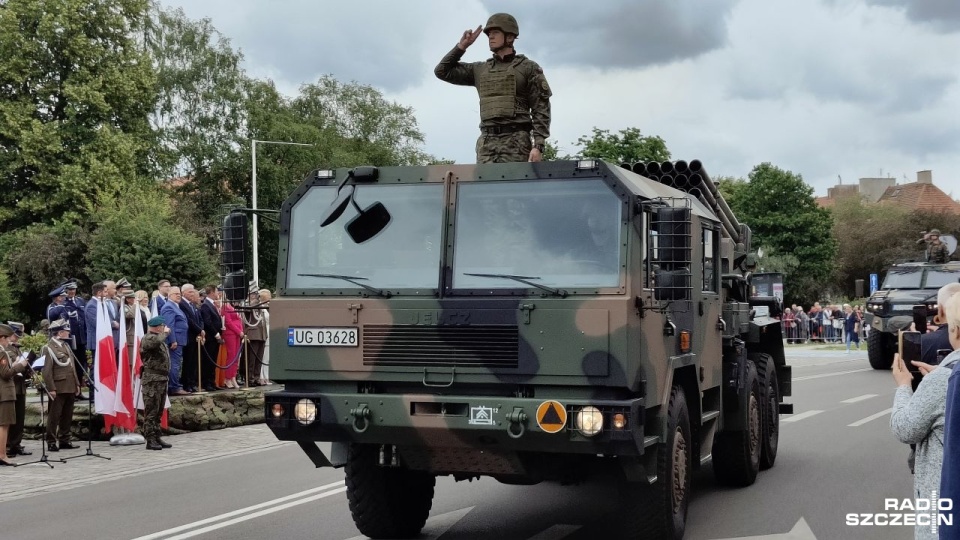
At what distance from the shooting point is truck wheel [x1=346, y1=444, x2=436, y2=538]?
7.90m

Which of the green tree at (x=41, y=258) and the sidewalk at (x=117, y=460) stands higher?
the green tree at (x=41, y=258)

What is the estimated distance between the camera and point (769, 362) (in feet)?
37.0

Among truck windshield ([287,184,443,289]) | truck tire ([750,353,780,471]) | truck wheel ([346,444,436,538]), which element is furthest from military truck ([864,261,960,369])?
truck windshield ([287,184,443,289])

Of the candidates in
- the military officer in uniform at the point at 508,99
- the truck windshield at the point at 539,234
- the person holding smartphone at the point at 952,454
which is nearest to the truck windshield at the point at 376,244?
the truck windshield at the point at 539,234

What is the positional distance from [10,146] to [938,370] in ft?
143

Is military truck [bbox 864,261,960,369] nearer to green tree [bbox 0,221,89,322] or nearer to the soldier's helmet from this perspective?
the soldier's helmet

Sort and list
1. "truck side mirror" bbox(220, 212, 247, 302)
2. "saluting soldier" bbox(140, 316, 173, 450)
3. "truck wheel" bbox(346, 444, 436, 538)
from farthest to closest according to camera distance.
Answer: "saluting soldier" bbox(140, 316, 173, 450) → "truck wheel" bbox(346, 444, 436, 538) → "truck side mirror" bbox(220, 212, 247, 302)

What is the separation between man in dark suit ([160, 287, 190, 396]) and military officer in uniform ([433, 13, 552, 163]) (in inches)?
326

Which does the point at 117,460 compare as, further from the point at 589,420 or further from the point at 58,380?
the point at 589,420

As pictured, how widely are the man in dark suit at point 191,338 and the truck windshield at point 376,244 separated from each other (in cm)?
950

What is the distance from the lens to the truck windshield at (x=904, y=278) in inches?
1072

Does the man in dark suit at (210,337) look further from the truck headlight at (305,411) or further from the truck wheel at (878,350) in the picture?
the truck wheel at (878,350)

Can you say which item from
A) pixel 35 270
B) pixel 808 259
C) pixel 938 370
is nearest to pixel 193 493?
pixel 938 370

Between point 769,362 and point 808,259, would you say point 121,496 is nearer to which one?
point 769,362
